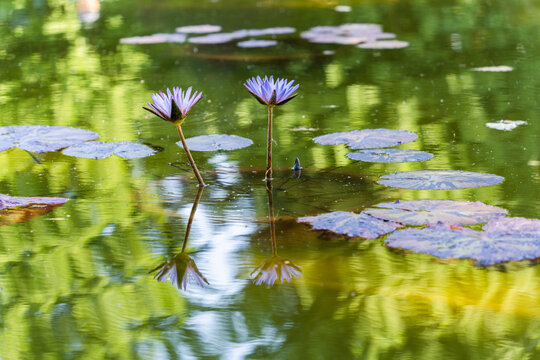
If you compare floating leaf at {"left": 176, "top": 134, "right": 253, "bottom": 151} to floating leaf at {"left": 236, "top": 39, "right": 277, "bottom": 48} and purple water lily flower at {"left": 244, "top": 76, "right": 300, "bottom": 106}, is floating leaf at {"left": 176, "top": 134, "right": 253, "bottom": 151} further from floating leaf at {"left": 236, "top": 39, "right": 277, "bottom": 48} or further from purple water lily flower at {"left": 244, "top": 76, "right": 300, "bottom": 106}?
floating leaf at {"left": 236, "top": 39, "right": 277, "bottom": 48}

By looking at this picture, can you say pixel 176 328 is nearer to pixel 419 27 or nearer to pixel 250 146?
pixel 250 146

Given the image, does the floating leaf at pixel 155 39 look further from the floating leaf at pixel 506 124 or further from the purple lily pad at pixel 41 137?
the floating leaf at pixel 506 124

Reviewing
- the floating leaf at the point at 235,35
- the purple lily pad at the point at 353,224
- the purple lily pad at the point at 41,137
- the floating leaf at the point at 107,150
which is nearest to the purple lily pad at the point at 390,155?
the purple lily pad at the point at 353,224

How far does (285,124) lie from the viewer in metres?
2.82

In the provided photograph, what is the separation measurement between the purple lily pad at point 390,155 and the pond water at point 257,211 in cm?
2

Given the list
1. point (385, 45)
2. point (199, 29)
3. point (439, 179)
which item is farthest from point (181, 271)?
point (199, 29)

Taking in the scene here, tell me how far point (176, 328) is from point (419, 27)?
431cm

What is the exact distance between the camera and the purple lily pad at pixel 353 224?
165 cm

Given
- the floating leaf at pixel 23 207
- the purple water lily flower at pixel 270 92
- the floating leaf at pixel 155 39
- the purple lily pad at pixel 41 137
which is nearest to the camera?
the floating leaf at pixel 23 207

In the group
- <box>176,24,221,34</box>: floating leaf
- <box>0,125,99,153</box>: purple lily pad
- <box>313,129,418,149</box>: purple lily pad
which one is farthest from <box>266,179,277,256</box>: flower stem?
<box>176,24,221,34</box>: floating leaf

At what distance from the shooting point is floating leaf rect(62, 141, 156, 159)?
7.76 ft

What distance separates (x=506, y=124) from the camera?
269 centimetres

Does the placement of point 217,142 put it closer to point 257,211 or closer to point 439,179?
point 257,211

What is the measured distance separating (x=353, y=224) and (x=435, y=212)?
0.19 meters
